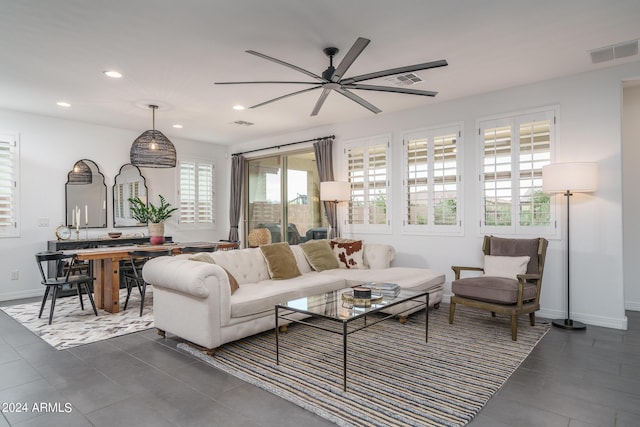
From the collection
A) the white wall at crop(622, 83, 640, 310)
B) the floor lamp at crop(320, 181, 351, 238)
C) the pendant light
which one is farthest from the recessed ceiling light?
the white wall at crop(622, 83, 640, 310)

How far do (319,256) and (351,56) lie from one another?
295 centimetres

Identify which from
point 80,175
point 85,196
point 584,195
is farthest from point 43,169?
point 584,195

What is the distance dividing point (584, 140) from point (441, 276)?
88.0 inches

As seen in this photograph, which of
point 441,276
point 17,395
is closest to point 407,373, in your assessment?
point 441,276

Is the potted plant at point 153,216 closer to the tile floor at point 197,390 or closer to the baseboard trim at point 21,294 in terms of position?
the baseboard trim at point 21,294

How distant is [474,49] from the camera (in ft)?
11.9

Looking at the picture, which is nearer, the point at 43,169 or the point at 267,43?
the point at 267,43

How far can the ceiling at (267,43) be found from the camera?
2895mm

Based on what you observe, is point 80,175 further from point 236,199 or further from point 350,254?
point 350,254

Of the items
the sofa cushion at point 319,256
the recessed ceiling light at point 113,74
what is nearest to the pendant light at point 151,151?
the recessed ceiling light at point 113,74

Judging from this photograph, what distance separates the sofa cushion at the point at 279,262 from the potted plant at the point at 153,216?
2.03 metres

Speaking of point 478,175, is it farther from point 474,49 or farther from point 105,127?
point 105,127

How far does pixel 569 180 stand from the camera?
401cm

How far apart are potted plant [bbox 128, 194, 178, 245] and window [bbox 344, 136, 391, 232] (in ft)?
9.54
